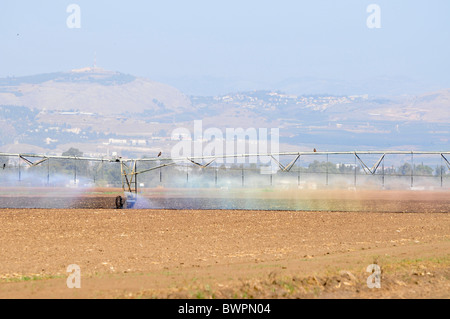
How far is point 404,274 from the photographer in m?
30.6

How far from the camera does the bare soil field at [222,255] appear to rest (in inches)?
1053

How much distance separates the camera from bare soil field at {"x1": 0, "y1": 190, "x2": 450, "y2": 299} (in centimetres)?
2673

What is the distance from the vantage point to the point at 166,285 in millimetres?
27031

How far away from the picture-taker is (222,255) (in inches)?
1516

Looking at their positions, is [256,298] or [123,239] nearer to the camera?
[256,298]
